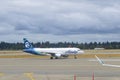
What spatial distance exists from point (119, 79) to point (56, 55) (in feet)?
208

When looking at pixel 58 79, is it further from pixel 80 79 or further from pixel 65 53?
pixel 65 53

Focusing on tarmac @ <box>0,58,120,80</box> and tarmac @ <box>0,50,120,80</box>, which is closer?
tarmac @ <box>0,58,120,80</box>

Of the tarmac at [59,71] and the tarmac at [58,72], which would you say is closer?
the tarmac at [58,72]

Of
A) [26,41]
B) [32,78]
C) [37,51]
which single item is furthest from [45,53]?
[32,78]

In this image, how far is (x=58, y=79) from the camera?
35.7 metres

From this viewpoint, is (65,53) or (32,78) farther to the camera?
(65,53)

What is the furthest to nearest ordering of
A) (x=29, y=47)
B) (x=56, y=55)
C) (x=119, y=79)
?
1. (x=29, y=47)
2. (x=56, y=55)
3. (x=119, y=79)

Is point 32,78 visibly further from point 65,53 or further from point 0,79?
point 65,53

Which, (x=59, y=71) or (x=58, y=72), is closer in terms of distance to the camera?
(x=58, y=72)

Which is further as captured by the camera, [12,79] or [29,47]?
[29,47]

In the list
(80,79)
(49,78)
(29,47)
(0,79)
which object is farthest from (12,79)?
(29,47)

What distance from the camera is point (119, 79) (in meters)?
35.0

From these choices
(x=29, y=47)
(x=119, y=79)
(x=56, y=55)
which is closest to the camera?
(x=119, y=79)

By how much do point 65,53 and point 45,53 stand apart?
557cm
